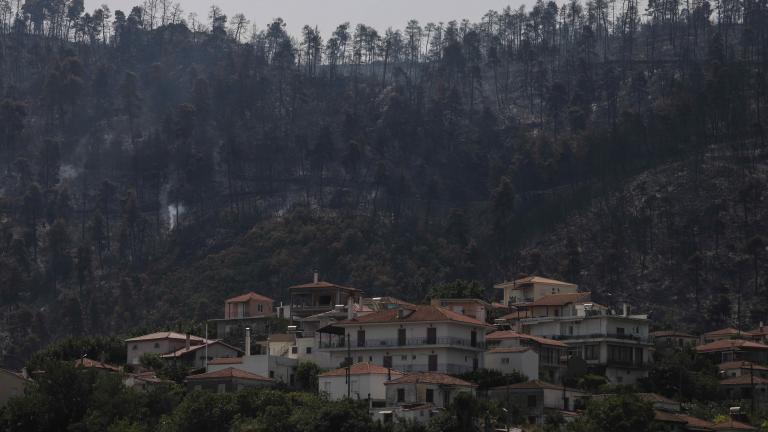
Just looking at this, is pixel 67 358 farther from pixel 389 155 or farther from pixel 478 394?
pixel 389 155

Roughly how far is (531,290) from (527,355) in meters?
30.6

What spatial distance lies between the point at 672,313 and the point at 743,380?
44.8m

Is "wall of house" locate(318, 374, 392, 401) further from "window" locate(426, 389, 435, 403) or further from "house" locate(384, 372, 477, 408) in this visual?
"window" locate(426, 389, 435, 403)

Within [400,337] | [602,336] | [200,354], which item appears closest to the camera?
[400,337]

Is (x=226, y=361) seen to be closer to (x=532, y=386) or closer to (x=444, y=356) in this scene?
(x=444, y=356)

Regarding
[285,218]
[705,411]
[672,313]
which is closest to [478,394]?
[705,411]

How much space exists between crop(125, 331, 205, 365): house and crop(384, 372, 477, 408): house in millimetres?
25396

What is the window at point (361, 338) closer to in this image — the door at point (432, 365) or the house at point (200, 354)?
the door at point (432, 365)

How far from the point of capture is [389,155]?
7470 inches

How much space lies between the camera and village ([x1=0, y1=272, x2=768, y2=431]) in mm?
90812

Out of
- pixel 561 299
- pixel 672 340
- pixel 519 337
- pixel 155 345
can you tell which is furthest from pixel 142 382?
pixel 672 340

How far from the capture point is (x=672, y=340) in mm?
118062

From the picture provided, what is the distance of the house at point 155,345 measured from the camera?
11088 cm

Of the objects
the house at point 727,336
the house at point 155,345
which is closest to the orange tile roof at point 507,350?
the house at point 155,345
